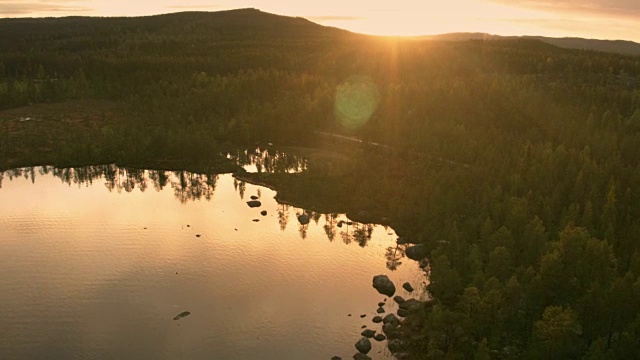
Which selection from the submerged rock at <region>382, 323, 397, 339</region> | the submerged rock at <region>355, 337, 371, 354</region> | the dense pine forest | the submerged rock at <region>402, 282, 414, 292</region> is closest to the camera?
the dense pine forest

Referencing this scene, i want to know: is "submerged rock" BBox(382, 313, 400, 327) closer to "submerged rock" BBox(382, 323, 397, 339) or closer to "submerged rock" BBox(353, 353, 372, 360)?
"submerged rock" BBox(382, 323, 397, 339)

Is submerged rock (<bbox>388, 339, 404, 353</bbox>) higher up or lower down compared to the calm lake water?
higher up

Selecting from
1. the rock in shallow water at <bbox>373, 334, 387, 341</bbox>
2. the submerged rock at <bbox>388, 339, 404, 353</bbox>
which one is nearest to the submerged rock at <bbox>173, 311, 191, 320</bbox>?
the rock in shallow water at <bbox>373, 334, 387, 341</bbox>

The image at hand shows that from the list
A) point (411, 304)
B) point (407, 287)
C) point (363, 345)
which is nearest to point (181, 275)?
point (363, 345)

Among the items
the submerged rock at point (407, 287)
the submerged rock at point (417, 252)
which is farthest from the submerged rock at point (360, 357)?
the submerged rock at point (417, 252)

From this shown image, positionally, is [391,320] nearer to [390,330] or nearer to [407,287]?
[390,330]

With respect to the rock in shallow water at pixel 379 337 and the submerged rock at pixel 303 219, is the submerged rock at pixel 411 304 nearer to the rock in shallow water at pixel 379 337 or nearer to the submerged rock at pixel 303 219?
the rock in shallow water at pixel 379 337

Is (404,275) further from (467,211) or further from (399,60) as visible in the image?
(399,60)
